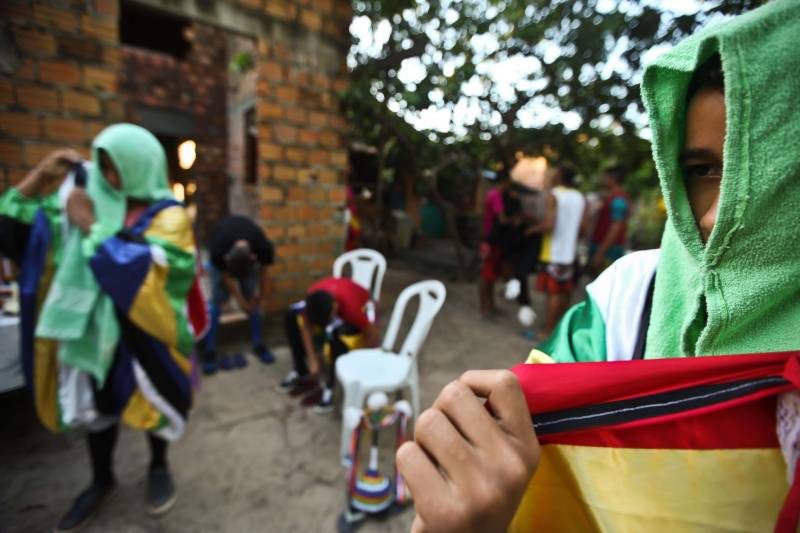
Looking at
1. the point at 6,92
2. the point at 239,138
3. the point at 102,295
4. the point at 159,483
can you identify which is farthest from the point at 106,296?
the point at 239,138

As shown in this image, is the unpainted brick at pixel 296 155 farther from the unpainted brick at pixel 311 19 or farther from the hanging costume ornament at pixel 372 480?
the hanging costume ornament at pixel 372 480

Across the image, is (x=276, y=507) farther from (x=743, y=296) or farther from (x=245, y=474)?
(x=743, y=296)

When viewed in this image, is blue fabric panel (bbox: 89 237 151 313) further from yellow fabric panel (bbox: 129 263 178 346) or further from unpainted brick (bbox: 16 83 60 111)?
unpainted brick (bbox: 16 83 60 111)

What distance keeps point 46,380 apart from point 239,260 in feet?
5.32

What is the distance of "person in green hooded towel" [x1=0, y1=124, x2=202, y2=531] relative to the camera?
5.87 ft

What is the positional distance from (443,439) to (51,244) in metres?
2.21

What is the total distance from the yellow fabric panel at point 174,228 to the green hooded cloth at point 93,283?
0.14 metres

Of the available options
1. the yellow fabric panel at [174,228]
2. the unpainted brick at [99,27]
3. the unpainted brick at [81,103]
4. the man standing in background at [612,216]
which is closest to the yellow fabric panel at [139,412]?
the yellow fabric panel at [174,228]

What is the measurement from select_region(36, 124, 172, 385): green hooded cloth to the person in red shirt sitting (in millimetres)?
1281

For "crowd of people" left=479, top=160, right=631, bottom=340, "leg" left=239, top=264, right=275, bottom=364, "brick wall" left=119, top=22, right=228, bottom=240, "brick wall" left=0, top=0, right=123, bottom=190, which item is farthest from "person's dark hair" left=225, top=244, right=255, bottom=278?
"brick wall" left=119, top=22, right=228, bottom=240

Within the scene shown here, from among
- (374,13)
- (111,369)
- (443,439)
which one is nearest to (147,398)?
(111,369)

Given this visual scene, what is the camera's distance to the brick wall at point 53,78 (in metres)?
2.55

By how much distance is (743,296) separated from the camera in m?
0.51

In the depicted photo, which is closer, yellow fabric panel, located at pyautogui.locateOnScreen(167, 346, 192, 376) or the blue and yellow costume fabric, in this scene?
the blue and yellow costume fabric
